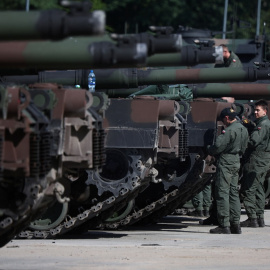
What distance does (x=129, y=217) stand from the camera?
19938mm

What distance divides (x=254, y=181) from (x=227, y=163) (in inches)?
76.5

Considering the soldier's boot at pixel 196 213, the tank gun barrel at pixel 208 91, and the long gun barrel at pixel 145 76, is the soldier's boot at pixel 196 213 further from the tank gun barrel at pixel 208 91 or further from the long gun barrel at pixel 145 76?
the long gun barrel at pixel 145 76

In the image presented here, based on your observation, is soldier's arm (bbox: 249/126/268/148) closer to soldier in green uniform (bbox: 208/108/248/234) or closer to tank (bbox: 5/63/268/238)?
tank (bbox: 5/63/268/238)

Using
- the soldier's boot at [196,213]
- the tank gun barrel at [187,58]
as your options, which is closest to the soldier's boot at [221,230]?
the soldier's boot at [196,213]

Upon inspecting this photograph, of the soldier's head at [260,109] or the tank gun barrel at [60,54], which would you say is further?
the soldier's head at [260,109]

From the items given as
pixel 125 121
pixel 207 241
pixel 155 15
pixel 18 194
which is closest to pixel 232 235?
pixel 207 241

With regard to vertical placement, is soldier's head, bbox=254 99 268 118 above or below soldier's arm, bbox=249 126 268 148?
above

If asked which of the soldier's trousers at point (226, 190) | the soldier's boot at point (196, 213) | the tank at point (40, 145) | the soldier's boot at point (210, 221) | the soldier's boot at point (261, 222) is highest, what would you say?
the tank at point (40, 145)

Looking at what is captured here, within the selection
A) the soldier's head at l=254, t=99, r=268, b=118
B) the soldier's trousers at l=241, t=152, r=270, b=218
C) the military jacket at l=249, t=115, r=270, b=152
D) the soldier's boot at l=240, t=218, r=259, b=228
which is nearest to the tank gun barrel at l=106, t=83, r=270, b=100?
the soldier's head at l=254, t=99, r=268, b=118

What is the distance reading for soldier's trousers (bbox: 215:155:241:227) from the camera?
65.2 feet

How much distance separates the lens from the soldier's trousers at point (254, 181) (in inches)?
851

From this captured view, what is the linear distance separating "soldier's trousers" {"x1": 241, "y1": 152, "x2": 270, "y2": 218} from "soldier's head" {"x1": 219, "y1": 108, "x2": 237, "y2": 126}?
1.93 meters

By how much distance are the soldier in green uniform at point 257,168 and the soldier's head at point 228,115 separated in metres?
1.60

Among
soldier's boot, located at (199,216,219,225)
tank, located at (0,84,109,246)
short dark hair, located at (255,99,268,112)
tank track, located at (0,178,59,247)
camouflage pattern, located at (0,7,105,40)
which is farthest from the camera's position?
soldier's boot, located at (199,216,219,225)
